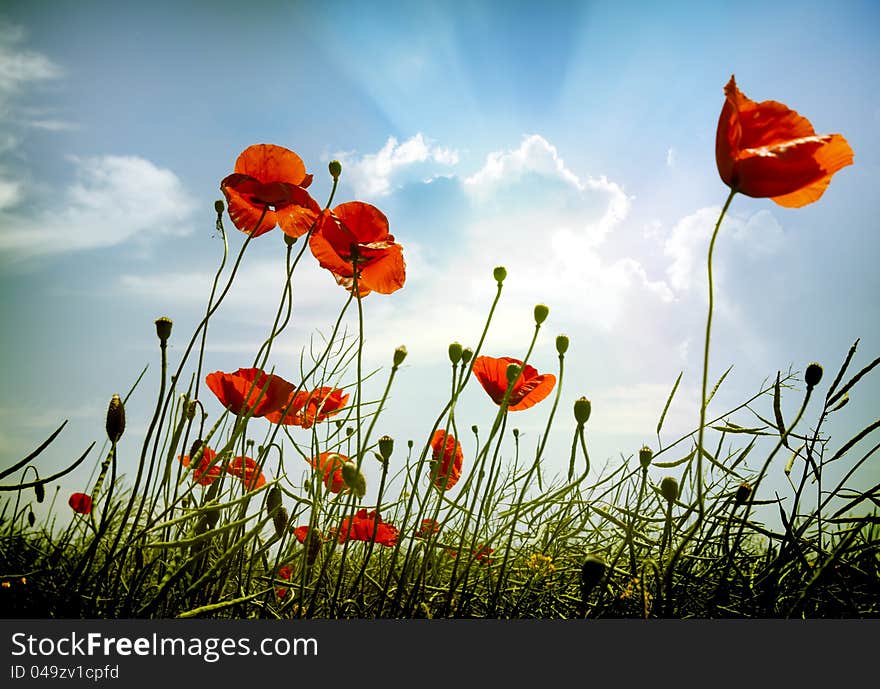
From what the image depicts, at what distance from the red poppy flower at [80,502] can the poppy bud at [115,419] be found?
1.93 ft

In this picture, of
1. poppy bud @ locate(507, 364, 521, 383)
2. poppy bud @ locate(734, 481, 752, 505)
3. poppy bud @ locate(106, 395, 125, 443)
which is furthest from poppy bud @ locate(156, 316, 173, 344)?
poppy bud @ locate(734, 481, 752, 505)

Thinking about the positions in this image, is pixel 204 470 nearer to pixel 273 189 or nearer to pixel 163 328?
pixel 163 328

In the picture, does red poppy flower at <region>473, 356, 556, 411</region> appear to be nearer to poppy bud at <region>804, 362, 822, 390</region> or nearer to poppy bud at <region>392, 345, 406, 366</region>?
poppy bud at <region>392, 345, 406, 366</region>

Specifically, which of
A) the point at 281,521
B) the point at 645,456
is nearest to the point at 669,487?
the point at 645,456

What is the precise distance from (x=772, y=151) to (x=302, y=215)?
552mm

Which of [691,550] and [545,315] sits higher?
[545,315]

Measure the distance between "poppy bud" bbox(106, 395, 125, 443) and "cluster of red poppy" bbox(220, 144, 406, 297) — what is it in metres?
0.26

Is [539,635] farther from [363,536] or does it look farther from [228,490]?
[228,490]

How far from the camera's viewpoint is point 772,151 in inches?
22.7

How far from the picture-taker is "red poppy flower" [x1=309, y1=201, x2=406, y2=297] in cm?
82

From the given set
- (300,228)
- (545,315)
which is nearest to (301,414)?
(300,228)

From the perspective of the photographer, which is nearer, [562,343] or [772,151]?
[772,151]

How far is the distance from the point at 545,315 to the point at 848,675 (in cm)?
45

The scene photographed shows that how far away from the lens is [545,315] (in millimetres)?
761
